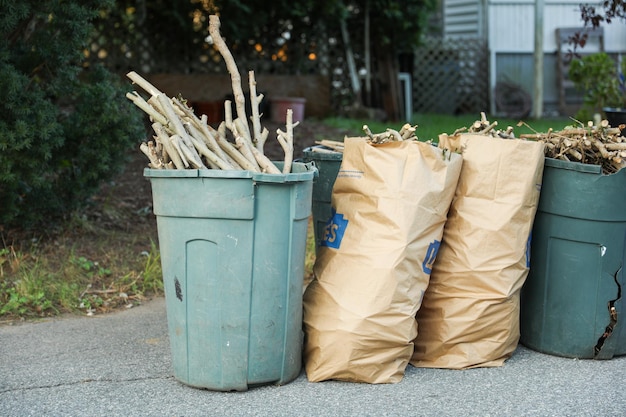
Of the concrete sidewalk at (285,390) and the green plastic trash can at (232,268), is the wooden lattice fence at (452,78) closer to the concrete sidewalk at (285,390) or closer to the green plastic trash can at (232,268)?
the concrete sidewalk at (285,390)

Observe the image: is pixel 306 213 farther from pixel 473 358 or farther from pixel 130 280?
pixel 130 280

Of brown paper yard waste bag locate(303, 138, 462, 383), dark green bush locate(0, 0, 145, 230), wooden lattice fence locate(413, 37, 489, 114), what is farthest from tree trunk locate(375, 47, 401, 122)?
brown paper yard waste bag locate(303, 138, 462, 383)

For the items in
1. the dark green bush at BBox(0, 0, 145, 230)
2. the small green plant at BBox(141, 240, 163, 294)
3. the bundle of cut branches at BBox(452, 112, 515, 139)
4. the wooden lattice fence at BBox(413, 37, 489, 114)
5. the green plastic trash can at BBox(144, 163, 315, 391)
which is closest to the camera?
the green plastic trash can at BBox(144, 163, 315, 391)

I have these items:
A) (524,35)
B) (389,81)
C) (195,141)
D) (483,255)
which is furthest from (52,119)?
(524,35)

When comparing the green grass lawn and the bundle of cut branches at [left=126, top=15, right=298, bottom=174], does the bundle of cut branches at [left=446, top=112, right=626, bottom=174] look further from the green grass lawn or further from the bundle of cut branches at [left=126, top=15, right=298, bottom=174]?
the green grass lawn

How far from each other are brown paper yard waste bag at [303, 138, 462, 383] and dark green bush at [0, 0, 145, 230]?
2222 mm

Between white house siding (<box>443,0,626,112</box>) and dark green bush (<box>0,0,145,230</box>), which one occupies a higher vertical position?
white house siding (<box>443,0,626,112</box>)

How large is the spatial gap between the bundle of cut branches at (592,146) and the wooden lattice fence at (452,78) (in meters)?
10.7

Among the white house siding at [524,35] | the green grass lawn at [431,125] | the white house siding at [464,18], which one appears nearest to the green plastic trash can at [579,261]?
the green grass lawn at [431,125]

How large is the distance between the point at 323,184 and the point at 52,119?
6.14 feet

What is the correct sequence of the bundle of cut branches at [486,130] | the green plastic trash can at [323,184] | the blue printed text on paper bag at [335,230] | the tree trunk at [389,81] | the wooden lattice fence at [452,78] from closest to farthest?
the blue printed text on paper bag at [335,230], the bundle of cut branches at [486,130], the green plastic trash can at [323,184], the tree trunk at [389,81], the wooden lattice fence at [452,78]

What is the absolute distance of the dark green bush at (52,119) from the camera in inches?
187

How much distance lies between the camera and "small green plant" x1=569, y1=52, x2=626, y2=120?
7.89 meters

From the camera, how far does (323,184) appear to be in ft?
13.7
